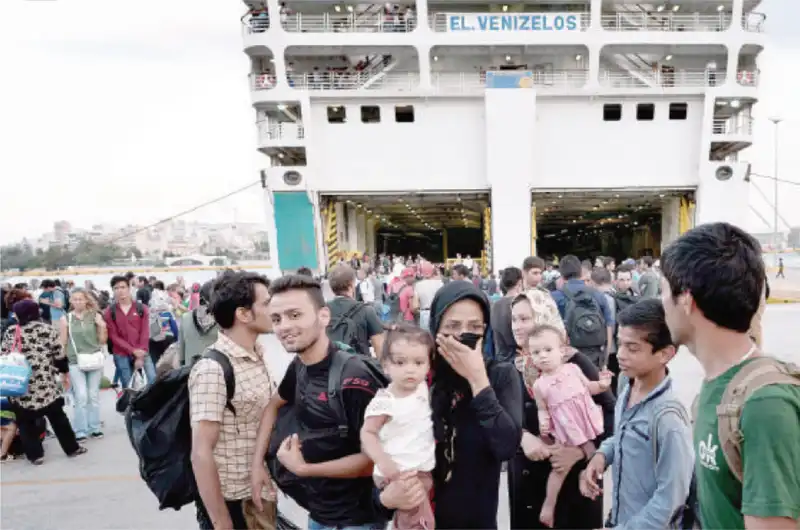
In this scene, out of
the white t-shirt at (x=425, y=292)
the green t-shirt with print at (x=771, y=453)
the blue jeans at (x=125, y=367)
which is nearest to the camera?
the green t-shirt with print at (x=771, y=453)

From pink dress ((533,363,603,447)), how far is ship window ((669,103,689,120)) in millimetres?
Answer: 17640

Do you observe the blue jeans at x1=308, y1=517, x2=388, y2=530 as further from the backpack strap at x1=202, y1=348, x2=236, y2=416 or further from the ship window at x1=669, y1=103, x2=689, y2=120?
the ship window at x1=669, y1=103, x2=689, y2=120

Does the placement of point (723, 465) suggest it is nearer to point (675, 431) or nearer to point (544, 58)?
point (675, 431)

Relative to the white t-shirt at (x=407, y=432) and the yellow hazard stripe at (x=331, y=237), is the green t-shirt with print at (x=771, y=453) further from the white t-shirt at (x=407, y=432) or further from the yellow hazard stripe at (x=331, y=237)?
the yellow hazard stripe at (x=331, y=237)

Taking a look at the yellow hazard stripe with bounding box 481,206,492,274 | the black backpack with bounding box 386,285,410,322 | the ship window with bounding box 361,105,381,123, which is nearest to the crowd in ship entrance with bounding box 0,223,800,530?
the black backpack with bounding box 386,285,410,322

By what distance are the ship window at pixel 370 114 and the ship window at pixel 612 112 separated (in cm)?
814

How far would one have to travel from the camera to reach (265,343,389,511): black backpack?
183cm

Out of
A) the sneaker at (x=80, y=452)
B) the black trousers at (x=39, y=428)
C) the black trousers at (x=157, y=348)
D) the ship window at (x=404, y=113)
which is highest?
the ship window at (x=404, y=113)

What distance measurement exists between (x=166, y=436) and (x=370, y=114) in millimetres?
16038

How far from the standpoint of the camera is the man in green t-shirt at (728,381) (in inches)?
A: 38.7

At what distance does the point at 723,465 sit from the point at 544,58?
752 inches

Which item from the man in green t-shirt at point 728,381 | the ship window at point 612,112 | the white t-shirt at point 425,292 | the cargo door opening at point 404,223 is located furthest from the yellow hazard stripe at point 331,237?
the man in green t-shirt at point 728,381

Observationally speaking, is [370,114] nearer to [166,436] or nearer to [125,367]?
[125,367]

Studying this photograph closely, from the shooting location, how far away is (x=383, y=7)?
1659cm
